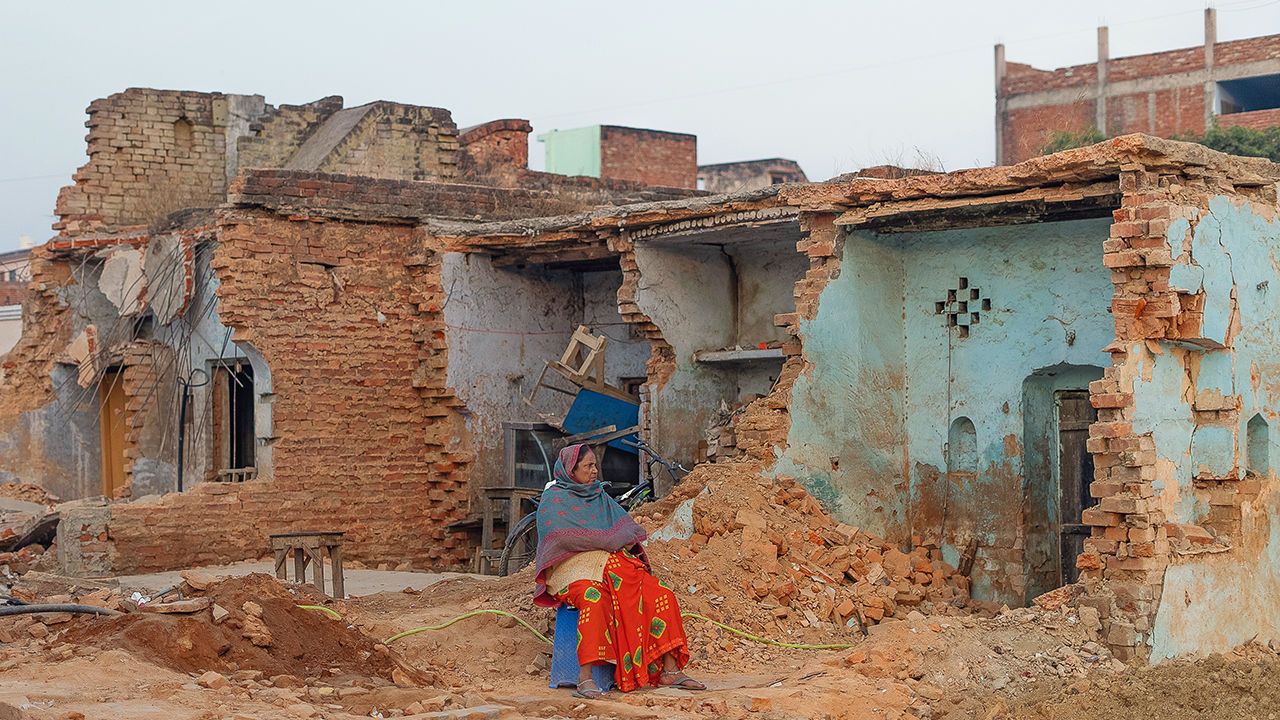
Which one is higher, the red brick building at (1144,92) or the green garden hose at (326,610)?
the red brick building at (1144,92)

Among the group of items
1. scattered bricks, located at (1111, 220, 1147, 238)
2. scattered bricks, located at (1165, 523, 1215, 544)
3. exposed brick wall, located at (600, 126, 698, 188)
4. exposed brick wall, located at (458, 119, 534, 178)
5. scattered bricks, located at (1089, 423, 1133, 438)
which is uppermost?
exposed brick wall, located at (600, 126, 698, 188)

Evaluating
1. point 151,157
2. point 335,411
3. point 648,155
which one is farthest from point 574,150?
point 335,411

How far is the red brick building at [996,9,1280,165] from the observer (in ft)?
91.5

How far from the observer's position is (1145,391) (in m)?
9.62

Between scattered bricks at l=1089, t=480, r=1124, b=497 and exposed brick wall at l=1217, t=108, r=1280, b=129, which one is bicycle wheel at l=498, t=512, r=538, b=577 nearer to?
scattered bricks at l=1089, t=480, r=1124, b=497

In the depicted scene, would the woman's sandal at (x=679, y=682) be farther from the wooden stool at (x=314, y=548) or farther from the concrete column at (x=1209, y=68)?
the concrete column at (x=1209, y=68)

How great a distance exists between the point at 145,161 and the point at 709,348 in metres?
7.16

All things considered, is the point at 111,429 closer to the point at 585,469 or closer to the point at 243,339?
the point at 243,339

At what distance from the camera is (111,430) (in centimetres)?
1708

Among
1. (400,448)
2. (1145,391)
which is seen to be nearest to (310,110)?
(400,448)

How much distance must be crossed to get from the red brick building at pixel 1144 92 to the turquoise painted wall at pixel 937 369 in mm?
16024

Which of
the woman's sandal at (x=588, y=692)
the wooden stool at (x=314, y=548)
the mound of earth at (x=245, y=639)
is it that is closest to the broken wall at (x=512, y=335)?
the wooden stool at (x=314, y=548)

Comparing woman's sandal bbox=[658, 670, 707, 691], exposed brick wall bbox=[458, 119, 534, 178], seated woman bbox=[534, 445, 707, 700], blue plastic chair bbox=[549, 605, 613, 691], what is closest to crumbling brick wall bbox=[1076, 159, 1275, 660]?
woman's sandal bbox=[658, 670, 707, 691]

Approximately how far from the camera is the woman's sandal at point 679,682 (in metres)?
8.32
